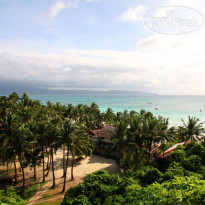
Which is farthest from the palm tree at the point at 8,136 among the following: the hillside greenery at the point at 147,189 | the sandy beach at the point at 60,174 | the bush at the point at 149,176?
the bush at the point at 149,176

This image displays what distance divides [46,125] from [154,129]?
58.5 ft

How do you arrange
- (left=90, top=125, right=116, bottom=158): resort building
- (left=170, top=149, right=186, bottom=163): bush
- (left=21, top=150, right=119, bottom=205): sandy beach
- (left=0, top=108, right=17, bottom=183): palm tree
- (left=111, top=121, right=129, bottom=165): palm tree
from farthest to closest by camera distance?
(left=90, top=125, right=116, bottom=158): resort building → (left=111, top=121, right=129, bottom=165): palm tree → (left=21, top=150, right=119, bottom=205): sandy beach → (left=0, top=108, right=17, bottom=183): palm tree → (left=170, top=149, right=186, bottom=163): bush

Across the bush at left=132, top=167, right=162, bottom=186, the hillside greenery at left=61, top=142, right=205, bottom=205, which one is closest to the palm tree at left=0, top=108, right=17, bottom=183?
the hillside greenery at left=61, top=142, right=205, bottom=205

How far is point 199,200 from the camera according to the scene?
819 cm

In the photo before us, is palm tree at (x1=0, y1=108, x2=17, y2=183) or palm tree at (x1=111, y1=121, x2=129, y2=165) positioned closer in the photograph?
palm tree at (x1=0, y1=108, x2=17, y2=183)

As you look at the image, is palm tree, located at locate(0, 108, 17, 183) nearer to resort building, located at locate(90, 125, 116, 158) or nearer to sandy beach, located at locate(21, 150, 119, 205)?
sandy beach, located at locate(21, 150, 119, 205)

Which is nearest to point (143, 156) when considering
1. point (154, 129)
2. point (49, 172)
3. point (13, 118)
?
point (154, 129)

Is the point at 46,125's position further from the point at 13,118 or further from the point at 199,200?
the point at 199,200

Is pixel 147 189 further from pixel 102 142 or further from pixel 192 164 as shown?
pixel 102 142

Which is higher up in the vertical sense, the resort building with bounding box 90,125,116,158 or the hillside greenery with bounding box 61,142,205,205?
the hillside greenery with bounding box 61,142,205,205

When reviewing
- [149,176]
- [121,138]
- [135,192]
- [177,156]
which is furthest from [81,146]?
[135,192]

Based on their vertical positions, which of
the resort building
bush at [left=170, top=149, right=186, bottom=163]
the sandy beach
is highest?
bush at [left=170, top=149, right=186, bottom=163]

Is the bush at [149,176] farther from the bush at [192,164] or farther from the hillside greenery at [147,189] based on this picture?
the bush at [192,164]

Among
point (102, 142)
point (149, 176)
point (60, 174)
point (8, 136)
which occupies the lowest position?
point (60, 174)
